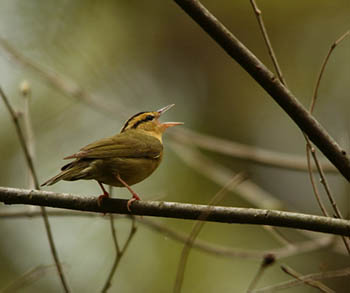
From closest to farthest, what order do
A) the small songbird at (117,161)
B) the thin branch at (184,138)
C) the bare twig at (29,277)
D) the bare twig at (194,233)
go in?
the bare twig at (194,233), the bare twig at (29,277), the small songbird at (117,161), the thin branch at (184,138)

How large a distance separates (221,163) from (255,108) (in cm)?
139

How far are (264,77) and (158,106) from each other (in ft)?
21.4

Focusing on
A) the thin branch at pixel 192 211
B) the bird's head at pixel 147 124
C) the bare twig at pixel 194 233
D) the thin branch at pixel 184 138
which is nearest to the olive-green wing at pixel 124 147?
the bird's head at pixel 147 124

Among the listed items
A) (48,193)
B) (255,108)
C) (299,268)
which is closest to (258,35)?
(255,108)

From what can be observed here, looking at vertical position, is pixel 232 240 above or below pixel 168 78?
below

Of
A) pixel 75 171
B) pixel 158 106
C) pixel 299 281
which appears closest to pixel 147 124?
pixel 75 171

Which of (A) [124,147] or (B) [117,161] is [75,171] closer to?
(B) [117,161]

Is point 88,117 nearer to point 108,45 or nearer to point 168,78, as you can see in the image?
point 108,45

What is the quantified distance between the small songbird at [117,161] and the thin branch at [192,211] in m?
0.36

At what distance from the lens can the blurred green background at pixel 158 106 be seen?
299 inches

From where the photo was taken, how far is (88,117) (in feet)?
28.5

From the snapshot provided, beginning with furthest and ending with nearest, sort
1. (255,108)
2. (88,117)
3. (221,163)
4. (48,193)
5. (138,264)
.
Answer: (255,108)
(221,163)
(88,117)
(138,264)
(48,193)

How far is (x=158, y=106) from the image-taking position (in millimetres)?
9828

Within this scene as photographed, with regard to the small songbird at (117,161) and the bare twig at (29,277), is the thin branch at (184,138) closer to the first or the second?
the small songbird at (117,161)
